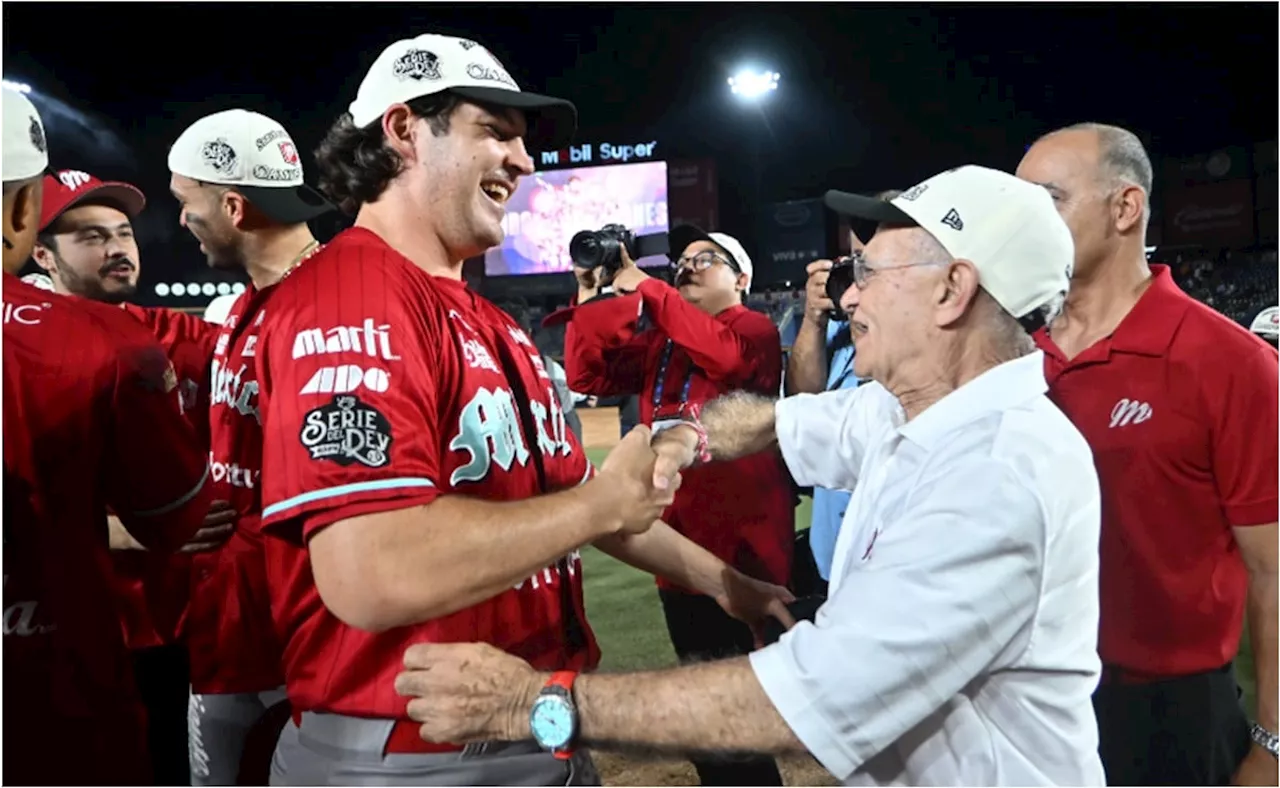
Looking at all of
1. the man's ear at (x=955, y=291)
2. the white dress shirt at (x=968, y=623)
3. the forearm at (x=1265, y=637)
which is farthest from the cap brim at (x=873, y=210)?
the forearm at (x=1265, y=637)

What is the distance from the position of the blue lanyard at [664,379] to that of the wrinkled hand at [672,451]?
1243mm

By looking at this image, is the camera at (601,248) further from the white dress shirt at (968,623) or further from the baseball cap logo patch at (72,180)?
the white dress shirt at (968,623)

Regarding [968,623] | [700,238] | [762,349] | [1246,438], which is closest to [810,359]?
[762,349]

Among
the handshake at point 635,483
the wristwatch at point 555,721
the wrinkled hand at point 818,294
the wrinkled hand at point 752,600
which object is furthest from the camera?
the wrinkled hand at point 818,294

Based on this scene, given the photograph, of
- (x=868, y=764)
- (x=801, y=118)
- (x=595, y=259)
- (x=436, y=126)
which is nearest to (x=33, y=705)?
(x=436, y=126)

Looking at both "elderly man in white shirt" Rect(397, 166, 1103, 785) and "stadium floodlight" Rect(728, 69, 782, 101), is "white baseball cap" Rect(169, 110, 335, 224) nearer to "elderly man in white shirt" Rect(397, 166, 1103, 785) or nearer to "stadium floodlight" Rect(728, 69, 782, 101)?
"elderly man in white shirt" Rect(397, 166, 1103, 785)

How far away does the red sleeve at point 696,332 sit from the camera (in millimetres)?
3314

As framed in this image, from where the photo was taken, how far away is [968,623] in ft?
4.06

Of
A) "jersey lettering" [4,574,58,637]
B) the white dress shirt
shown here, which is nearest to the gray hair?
the white dress shirt

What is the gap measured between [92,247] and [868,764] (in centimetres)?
296

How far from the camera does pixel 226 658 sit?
7.58 feet

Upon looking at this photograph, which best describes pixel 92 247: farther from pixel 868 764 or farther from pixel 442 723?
pixel 868 764

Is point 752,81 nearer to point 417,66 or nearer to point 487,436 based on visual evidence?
point 417,66

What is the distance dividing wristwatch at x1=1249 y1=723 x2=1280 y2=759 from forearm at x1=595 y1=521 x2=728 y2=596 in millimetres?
1318
